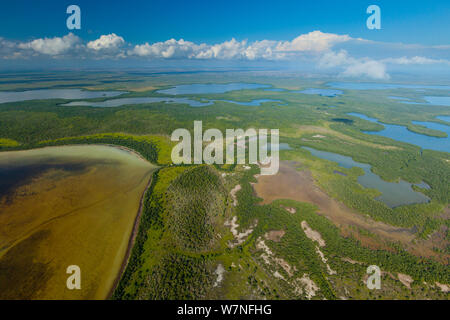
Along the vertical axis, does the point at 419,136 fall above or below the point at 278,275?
above

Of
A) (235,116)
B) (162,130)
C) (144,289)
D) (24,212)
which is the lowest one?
(144,289)

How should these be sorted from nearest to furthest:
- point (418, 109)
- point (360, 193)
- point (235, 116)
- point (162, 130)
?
point (360, 193), point (162, 130), point (235, 116), point (418, 109)

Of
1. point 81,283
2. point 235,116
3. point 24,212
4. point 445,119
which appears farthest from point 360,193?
point 445,119

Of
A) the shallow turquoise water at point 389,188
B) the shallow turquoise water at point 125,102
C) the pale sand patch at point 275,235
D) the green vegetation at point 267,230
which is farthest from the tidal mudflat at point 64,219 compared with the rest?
the shallow turquoise water at point 125,102

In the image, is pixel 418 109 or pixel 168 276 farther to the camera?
pixel 418 109

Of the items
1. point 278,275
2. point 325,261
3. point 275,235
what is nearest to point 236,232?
point 275,235

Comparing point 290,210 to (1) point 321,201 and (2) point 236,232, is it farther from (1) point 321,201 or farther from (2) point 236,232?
(2) point 236,232

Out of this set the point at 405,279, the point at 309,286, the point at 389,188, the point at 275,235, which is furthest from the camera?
the point at 389,188

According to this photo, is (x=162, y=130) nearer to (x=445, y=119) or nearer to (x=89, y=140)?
(x=89, y=140)
